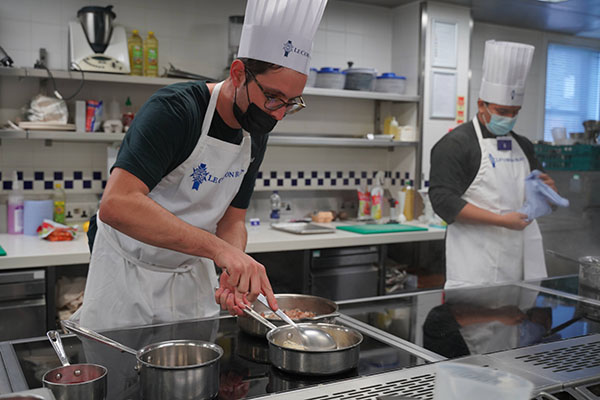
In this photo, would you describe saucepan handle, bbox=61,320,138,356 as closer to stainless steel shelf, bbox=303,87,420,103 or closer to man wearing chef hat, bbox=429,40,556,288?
man wearing chef hat, bbox=429,40,556,288

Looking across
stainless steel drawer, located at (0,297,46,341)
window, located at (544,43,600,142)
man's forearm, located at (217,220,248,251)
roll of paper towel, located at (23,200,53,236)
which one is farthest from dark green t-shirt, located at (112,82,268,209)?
window, located at (544,43,600,142)

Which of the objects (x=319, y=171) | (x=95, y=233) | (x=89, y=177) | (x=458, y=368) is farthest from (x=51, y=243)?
(x=458, y=368)

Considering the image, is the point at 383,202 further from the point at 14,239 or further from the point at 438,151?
the point at 14,239

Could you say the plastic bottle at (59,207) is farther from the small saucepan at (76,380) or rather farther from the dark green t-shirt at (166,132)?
the small saucepan at (76,380)

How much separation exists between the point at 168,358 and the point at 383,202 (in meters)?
3.97

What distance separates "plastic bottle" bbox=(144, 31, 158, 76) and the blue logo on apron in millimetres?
2319

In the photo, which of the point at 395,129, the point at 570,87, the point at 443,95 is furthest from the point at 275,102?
the point at 570,87

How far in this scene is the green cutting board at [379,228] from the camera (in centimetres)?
404

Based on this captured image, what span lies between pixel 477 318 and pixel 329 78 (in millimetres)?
2924

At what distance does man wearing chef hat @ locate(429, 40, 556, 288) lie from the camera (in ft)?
9.65

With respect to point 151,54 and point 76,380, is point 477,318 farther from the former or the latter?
point 151,54

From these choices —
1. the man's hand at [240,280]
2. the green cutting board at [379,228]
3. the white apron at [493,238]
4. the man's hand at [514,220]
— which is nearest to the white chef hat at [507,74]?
the white apron at [493,238]

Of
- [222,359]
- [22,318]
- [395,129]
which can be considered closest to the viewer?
[222,359]

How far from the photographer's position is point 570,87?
627cm
